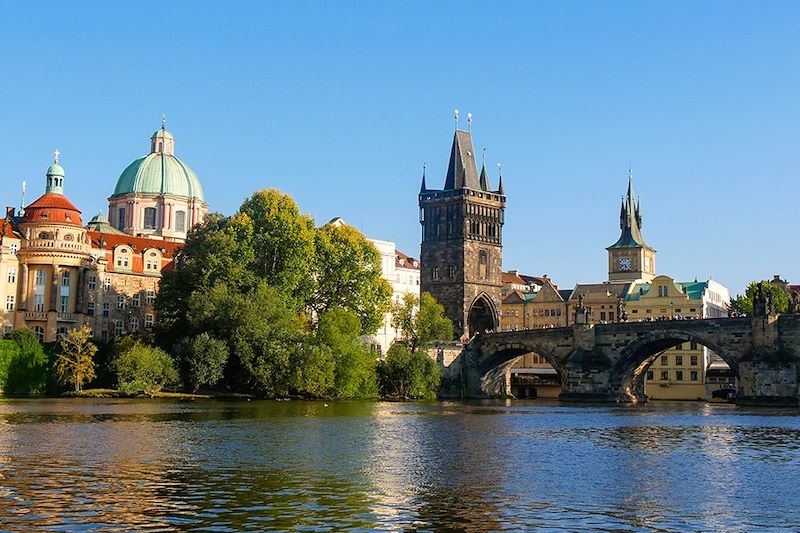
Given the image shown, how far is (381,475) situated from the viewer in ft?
114

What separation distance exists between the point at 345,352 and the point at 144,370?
18929 mm

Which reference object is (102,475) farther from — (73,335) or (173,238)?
(173,238)

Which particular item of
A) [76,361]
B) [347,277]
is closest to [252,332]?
[76,361]

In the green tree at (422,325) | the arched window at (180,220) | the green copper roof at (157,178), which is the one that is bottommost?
the green tree at (422,325)

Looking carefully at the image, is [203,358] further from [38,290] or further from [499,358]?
[499,358]

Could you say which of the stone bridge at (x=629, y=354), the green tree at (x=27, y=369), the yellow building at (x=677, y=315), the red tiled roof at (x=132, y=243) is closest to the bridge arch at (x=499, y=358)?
the stone bridge at (x=629, y=354)

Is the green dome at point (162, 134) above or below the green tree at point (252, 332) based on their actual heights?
above

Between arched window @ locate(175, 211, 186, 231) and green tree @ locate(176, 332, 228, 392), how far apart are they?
57811 mm

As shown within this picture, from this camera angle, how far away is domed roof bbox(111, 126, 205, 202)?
478 ft

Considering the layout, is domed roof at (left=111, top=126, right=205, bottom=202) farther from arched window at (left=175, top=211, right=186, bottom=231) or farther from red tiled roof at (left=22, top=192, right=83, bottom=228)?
red tiled roof at (left=22, top=192, right=83, bottom=228)

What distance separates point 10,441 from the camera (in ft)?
141

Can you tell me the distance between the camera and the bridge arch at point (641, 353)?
105 m

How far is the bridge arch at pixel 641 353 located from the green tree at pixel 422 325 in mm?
26668

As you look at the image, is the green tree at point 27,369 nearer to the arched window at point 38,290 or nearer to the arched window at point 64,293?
the arched window at point 38,290
